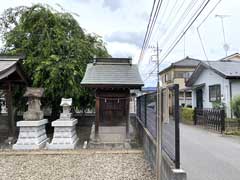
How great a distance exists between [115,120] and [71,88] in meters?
2.75

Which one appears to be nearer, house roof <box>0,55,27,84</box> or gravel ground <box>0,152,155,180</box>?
gravel ground <box>0,152,155,180</box>

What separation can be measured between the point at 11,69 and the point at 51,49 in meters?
2.21

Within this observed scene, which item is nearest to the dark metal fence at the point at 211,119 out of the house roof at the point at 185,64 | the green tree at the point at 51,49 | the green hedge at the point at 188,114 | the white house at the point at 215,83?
the green hedge at the point at 188,114

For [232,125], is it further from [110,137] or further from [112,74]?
[112,74]

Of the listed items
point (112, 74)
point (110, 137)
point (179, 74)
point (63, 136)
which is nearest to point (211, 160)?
point (110, 137)

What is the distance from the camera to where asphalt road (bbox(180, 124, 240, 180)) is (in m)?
4.48

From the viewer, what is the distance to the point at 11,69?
8.11 m

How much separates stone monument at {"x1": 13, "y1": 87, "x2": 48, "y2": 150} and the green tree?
56.0 inches

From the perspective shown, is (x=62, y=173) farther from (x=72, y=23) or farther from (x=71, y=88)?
(x=72, y=23)

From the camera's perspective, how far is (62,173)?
15.9ft

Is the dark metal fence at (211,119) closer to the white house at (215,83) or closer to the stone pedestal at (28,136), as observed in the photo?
the white house at (215,83)

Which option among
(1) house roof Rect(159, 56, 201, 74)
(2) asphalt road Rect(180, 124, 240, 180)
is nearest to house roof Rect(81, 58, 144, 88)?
(2) asphalt road Rect(180, 124, 240, 180)

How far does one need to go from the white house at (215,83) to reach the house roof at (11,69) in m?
10.8

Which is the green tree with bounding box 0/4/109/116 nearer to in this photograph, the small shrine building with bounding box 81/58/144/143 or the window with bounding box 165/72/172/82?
the small shrine building with bounding box 81/58/144/143
